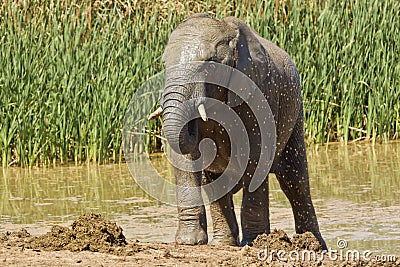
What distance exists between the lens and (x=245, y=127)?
6809mm

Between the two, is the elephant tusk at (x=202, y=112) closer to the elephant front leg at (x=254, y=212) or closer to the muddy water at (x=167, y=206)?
the elephant front leg at (x=254, y=212)

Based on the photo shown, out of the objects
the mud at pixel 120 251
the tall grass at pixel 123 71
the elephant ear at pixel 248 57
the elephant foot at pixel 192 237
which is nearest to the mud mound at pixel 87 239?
the mud at pixel 120 251

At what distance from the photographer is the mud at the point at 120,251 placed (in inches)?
226

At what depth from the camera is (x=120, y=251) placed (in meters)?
6.01

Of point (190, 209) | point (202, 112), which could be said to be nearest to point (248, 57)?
point (202, 112)

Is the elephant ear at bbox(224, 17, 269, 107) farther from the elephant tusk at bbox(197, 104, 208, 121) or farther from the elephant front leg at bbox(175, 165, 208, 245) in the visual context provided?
the elephant front leg at bbox(175, 165, 208, 245)

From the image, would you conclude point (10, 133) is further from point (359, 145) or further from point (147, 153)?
point (359, 145)

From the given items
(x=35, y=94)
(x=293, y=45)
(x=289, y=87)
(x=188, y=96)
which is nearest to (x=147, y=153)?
(x=35, y=94)

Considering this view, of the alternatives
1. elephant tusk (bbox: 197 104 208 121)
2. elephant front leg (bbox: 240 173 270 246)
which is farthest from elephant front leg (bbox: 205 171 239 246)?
elephant tusk (bbox: 197 104 208 121)

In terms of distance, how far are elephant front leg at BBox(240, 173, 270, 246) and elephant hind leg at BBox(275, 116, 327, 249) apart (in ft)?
2.54

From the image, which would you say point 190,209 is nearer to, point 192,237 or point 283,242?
point 192,237

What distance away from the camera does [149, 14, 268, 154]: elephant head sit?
6.08 meters

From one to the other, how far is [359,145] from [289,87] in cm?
592

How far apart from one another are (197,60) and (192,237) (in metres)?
1.18
